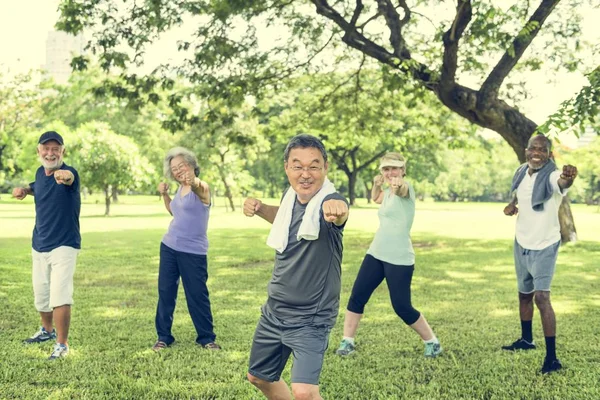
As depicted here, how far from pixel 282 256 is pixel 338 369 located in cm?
222

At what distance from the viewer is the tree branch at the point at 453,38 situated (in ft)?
45.0

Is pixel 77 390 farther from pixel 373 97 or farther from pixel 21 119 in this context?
pixel 21 119

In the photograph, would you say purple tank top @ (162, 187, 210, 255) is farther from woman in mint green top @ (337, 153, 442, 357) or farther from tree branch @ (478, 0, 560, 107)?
tree branch @ (478, 0, 560, 107)

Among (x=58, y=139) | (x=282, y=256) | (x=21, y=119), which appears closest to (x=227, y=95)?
(x=58, y=139)

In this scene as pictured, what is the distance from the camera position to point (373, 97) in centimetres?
2027

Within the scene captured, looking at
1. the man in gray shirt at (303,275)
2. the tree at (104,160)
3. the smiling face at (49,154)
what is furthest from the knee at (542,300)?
the tree at (104,160)

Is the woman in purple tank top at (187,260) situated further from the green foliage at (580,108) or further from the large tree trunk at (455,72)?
the large tree trunk at (455,72)

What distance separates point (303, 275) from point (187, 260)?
2898 millimetres

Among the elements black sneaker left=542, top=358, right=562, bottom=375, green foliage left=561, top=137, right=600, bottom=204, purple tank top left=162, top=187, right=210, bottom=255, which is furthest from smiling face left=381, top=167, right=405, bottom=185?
green foliage left=561, top=137, right=600, bottom=204

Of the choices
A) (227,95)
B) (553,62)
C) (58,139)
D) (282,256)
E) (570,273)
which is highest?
(553,62)

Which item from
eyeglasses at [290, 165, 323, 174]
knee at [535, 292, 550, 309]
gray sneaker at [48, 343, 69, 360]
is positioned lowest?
gray sneaker at [48, 343, 69, 360]

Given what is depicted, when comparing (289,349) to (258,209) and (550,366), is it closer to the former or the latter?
(258,209)

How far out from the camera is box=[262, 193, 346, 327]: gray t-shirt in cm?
361

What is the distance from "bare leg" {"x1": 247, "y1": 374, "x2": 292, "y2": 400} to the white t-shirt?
2921 millimetres
